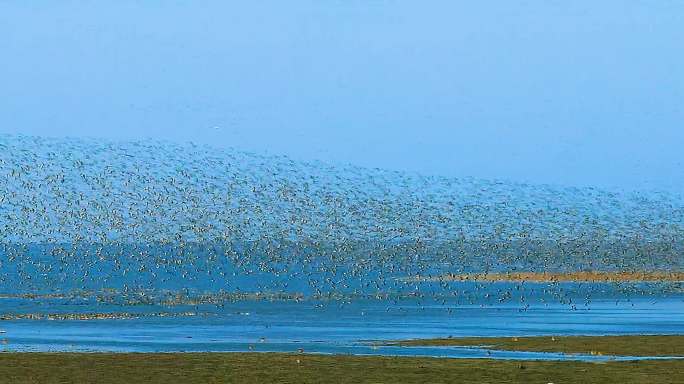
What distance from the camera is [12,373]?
152ft

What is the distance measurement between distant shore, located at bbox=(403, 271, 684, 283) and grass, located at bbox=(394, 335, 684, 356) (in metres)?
92.2

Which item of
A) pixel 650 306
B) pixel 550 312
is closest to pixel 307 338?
pixel 550 312

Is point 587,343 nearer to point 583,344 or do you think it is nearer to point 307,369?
point 583,344

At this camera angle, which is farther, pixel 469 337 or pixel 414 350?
pixel 469 337

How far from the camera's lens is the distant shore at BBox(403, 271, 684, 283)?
158500mm

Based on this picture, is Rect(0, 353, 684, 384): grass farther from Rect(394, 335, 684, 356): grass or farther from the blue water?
Rect(394, 335, 684, 356): grass

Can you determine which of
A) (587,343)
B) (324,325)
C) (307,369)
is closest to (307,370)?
(307,369)

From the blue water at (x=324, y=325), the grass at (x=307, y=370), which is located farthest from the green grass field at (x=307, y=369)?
the blue water at (x=324, y=325)

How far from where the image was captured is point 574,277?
546ft

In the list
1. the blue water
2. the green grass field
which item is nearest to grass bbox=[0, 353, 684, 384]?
the green grass field

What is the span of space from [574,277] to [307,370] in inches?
4790

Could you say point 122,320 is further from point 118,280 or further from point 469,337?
point 118,280

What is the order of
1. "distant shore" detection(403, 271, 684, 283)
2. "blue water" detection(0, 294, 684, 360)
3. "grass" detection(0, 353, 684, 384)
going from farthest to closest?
"distant shore" detection(403, 271, 684, 283)
"blue water" detection(0, 294, 684, 360)
"grass" detection(0, 353, 684, 384)

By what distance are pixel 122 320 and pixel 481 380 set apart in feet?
142
